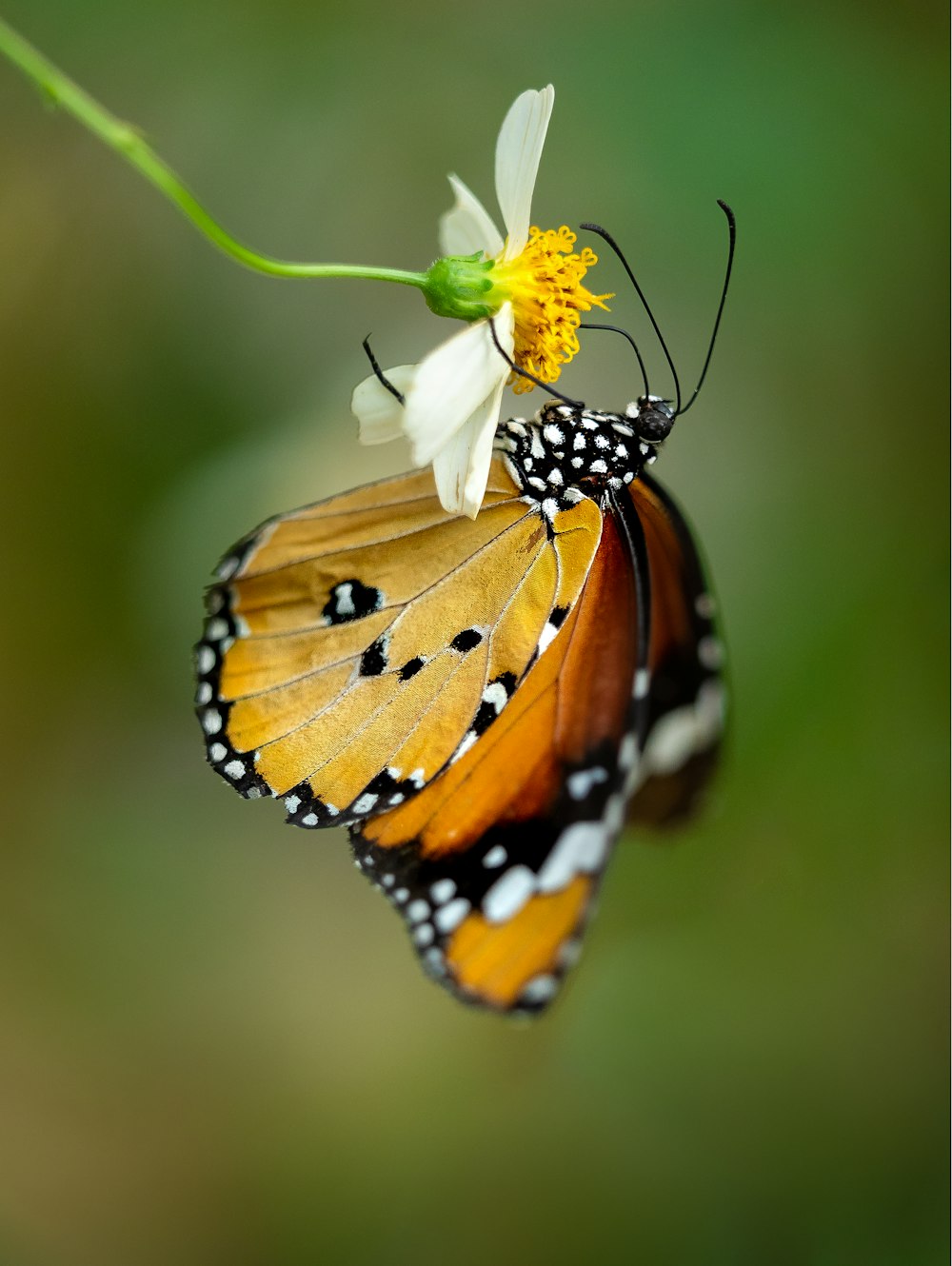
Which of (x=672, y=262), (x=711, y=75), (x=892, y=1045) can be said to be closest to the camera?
(x=711, y=75)

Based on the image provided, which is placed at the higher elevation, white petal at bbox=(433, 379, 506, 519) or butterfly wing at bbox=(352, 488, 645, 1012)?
white petal at bbox=(433, 379, 506, 519)

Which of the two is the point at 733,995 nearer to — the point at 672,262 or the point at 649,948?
the point at 649,948

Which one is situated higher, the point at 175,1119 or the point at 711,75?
the point at 711,75

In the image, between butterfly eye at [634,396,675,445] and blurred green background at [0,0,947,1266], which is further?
blurred green background at [0,0,947,1266]

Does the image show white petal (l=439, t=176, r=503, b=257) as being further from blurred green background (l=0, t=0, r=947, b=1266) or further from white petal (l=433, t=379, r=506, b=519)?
blurred green background (l=0, t=0, r=947, b=1266)

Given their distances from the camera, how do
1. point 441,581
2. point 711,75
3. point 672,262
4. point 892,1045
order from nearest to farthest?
point 441,581, point 711,75, point 672,262, point 892,1045

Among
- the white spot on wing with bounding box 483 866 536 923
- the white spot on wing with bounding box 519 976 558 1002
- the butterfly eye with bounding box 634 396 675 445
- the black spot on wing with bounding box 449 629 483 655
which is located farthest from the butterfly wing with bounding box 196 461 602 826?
the white spot on wing with bounding box 519 976 558 1002

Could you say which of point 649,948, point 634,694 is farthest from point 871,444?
point 634,694
